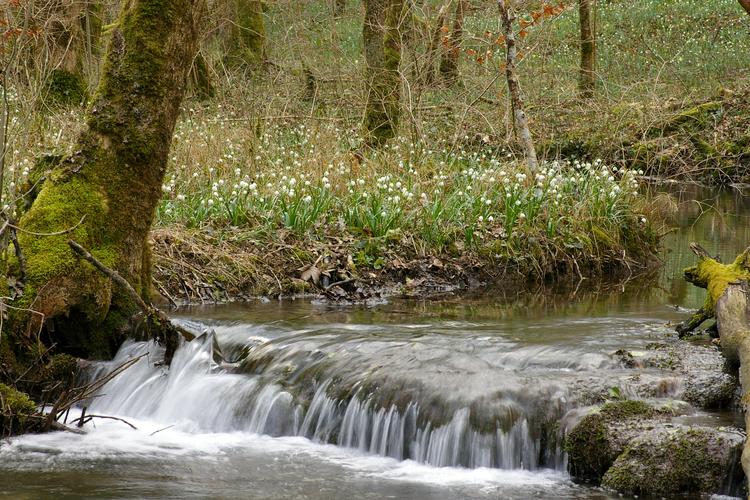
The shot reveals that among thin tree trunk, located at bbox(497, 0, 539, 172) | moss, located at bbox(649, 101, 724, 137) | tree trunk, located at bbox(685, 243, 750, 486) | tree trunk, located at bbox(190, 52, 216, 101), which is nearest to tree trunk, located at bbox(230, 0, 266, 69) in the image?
tree trunk, located at bbox(190, 52, 216, 101)

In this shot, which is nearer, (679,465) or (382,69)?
(679,465)

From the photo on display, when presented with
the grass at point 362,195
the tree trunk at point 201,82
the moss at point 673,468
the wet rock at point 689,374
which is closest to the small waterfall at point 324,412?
the moss at point 673,468

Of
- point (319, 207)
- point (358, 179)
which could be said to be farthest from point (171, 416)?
point (358, 179)

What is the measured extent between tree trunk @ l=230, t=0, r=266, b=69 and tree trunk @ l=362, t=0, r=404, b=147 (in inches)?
286

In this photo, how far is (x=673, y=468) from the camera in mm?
5164

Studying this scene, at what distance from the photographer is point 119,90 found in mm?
7293

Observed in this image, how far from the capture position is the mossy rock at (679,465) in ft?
16.7

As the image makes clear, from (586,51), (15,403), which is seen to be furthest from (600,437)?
Result: (586,51)

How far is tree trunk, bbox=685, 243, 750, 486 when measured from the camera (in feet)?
18.1

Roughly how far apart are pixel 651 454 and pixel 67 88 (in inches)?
583

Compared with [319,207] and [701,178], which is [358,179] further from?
[701,178]

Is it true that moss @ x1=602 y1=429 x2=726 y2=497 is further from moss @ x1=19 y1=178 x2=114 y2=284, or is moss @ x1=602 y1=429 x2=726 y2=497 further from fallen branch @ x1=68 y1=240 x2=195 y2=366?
moss @ x1=19 y1=178 x2=114 y2=284

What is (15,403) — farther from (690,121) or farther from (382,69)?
(690,121)

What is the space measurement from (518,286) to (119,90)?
561 cm
